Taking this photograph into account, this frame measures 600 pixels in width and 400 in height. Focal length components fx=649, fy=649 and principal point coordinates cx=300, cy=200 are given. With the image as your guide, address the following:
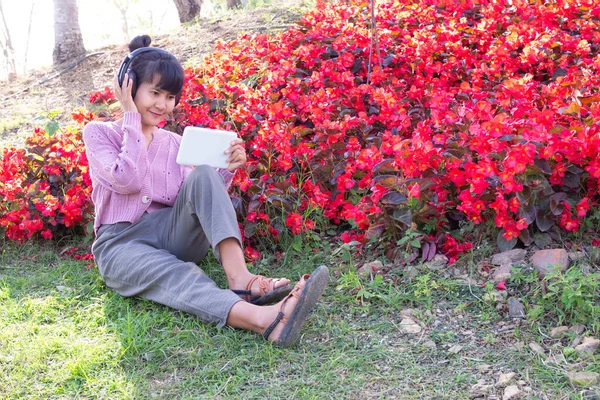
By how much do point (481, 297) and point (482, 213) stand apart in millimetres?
451

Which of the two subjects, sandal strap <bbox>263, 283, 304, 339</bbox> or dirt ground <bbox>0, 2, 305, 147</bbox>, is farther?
dirt ground <bbox>0, 2, 305, 147</bbox>

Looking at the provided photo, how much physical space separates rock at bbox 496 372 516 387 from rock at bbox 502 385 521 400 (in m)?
0.03

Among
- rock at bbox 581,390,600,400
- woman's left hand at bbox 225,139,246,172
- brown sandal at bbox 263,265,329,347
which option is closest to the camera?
rock at bbox 581,390,600,400

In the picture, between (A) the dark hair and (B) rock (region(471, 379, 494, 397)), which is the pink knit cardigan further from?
(B) rock (region(471, 379, 494, 397))

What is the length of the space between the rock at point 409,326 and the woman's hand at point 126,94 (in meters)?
1.45

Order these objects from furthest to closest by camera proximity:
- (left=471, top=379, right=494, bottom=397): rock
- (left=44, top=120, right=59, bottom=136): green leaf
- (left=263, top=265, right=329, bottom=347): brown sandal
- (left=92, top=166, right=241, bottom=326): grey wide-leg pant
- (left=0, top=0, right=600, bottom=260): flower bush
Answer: (left=44, top=120, right=59, bottom=136): green leaf
(left=0, top=0, right=600, bottom=260): flower bush
(left=92, top=166, right=241, bottom=326): grey wide-leg pant
(left=263, top=265, right=329, bottom=347): brown sandal
(left=471, top=379, right=494, bottom=397): rock

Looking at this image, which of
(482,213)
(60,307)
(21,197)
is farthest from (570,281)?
(21,197)

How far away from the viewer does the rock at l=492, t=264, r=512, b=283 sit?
8.72ft

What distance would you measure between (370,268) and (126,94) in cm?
132

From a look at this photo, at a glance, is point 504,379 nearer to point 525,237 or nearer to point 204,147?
point 525,237

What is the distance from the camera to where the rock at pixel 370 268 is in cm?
291

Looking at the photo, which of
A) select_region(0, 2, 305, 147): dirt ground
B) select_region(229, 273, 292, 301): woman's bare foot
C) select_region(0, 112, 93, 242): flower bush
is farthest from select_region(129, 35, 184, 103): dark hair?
select_region(0, 2, 305, 147): dirt ground

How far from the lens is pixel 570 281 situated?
239 cm

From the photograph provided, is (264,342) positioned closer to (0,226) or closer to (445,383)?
(445,383)
